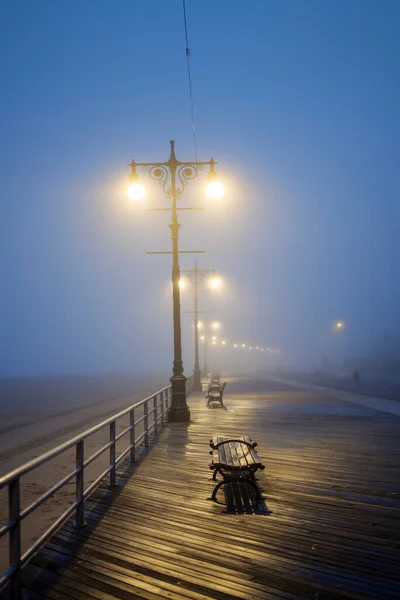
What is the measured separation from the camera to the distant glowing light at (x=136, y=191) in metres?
12.3

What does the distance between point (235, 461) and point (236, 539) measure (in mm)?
1714

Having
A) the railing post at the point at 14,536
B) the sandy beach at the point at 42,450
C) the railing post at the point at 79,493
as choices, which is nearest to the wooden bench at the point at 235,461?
the railing post at the point at 79,493

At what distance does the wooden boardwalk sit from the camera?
12.1 feet

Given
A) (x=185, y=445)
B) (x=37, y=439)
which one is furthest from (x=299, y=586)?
(x=37, y=439)

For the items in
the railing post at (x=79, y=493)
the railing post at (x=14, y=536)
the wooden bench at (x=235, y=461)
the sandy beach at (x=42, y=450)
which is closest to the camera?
the railing post at (x=14, y=536)

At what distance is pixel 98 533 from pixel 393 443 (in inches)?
309

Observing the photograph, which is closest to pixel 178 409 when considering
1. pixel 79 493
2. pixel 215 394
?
pixel 215 394

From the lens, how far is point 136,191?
40.7ft

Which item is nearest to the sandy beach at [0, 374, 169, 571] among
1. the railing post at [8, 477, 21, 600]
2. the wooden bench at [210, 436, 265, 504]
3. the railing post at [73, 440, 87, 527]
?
the railing post at [73, 440, 87, 527]

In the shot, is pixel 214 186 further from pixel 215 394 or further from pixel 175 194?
pixel 215 394

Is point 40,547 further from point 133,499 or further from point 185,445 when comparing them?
point 185,445

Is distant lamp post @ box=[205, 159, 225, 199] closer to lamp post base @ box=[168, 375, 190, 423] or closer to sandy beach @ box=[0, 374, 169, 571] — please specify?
lamp post base @ box=[168, 375, 190, 423]

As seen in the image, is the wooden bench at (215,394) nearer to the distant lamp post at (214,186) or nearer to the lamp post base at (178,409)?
the lamp post base at (178,409)

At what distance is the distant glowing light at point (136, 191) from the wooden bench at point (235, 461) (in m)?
7.74
